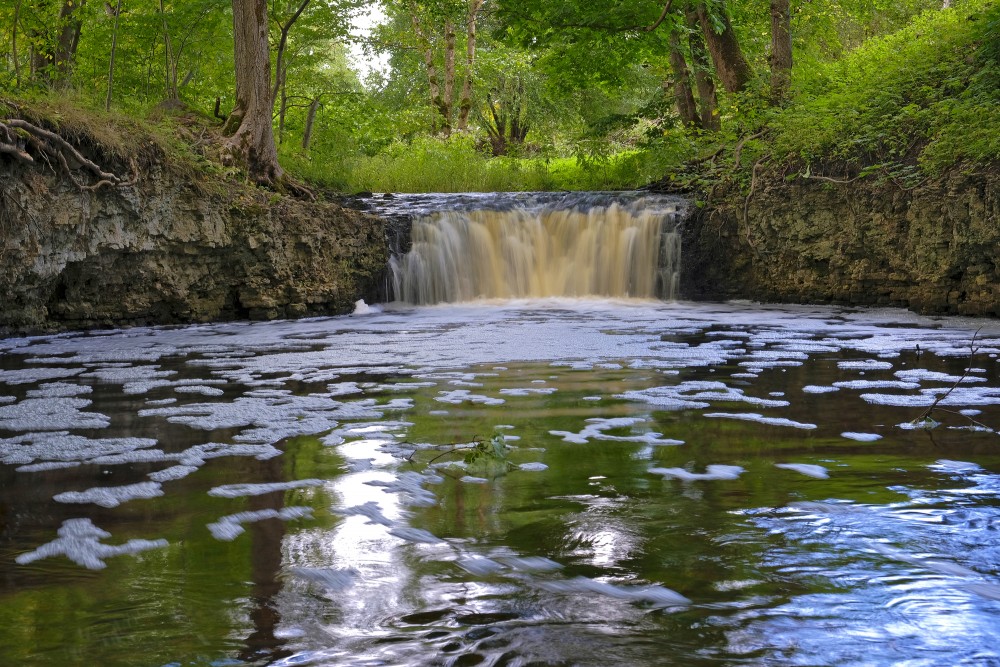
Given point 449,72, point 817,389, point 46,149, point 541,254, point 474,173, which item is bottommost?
point 817,389

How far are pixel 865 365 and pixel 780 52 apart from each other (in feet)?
34.7

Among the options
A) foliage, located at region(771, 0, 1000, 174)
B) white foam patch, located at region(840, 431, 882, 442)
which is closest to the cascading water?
foliage, located at region(771, 0, 1000, 174)

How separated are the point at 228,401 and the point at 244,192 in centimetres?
748

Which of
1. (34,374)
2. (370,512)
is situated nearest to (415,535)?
(370,512)

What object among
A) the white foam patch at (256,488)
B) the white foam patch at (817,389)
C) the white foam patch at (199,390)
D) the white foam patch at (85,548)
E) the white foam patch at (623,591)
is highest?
the white foam patch at (817,389)

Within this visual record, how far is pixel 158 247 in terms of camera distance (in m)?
11.9

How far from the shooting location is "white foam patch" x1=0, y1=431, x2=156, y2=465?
14.8 feet

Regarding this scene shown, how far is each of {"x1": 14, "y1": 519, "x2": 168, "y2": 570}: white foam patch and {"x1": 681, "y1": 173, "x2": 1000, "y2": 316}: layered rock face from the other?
1102 centimetres

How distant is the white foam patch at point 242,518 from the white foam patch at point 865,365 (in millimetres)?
5210

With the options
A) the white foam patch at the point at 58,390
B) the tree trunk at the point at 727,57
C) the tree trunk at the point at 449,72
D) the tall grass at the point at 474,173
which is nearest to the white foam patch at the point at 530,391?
the white foam patch at the point at 58,390

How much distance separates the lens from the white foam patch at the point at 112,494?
3714mm

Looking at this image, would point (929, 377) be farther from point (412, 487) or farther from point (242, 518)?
point (242, 518)

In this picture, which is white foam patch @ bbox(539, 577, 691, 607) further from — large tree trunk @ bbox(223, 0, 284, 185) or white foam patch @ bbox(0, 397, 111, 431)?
large tree trunk @ bbox(223, 0, 284, 185)

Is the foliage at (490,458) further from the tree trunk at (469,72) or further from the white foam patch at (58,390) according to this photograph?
the tree trunk at (469,72)
